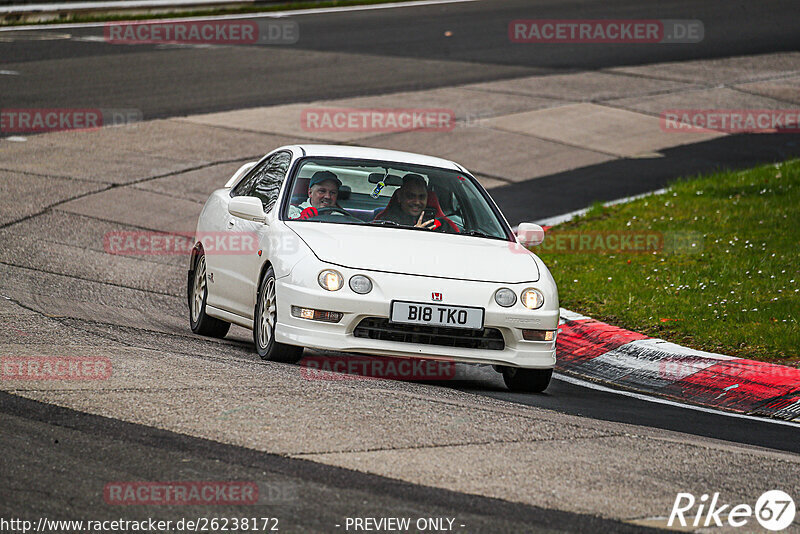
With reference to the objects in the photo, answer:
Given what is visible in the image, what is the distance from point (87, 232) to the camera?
1313cm

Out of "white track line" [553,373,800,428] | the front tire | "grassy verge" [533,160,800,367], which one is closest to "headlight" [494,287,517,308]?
"white track line" [553,373,800,428]

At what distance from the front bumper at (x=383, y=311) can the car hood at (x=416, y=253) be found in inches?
3.2

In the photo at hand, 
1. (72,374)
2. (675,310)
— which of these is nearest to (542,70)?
(675,310)

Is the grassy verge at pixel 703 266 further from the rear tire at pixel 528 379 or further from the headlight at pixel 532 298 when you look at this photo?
the headlight at pixel 532 298

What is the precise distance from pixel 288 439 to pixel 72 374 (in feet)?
5.14

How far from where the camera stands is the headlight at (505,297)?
771cm

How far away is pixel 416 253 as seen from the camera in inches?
309
